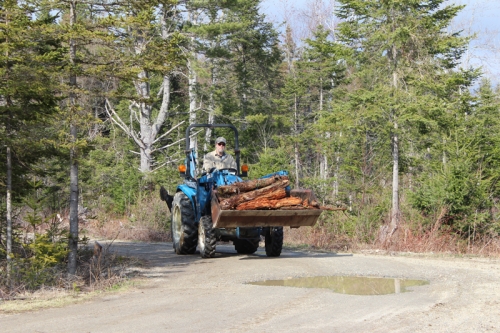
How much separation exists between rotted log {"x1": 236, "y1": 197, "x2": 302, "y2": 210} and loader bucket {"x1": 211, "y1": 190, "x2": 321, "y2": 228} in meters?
0.16

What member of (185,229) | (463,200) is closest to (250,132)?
(463,200)

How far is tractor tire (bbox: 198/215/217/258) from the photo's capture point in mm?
14477

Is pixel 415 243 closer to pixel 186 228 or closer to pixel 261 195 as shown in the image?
pixel 261 195

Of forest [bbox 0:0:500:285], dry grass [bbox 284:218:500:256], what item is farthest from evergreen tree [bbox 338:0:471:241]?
dry grass [bbox 284:218:500:256]

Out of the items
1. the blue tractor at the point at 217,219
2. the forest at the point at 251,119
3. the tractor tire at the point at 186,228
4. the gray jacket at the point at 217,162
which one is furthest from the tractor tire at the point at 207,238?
the forest at the point at 251,119

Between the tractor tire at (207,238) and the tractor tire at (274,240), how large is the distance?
127cm

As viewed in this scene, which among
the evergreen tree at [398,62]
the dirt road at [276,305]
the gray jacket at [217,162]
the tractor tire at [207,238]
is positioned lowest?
the dirt road at [276,305]

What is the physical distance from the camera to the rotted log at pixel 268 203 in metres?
13.2

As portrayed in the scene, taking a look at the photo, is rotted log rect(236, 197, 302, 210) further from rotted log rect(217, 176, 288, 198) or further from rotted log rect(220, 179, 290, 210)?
rotted log rect(217, 176, 288, 198)

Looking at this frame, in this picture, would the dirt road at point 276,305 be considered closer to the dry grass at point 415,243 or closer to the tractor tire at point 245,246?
the tractor tire at point 245,246

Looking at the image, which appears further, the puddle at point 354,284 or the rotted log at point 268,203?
the rotted log at point 268,203

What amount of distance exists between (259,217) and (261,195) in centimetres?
46

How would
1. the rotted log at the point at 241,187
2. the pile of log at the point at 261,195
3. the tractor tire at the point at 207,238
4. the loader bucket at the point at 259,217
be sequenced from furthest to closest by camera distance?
the tractor tire at the point at 207,238
the rotted log at the point at 241,187
the pile of log at the point at 261,195
the loader bucket at the point at 259,217

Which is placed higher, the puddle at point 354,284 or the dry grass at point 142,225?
the dry grass at point 142,225
